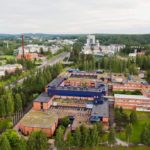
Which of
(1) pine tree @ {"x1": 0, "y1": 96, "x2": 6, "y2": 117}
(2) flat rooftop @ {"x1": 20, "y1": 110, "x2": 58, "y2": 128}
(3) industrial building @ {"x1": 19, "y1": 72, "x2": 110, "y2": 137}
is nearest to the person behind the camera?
(2) flat rooftop @ {"x1": 20, "y1": 110, "x2": 58, "y2": 128}

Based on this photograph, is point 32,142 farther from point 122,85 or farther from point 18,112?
point 122,85

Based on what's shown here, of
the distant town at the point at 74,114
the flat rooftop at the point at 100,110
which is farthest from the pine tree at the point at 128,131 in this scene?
the flat rooftop at the point at 100,110

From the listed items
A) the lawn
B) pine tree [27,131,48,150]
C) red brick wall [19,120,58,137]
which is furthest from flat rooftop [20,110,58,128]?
the lawn

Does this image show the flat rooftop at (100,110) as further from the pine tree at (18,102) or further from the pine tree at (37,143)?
the pine tree at (18,102)

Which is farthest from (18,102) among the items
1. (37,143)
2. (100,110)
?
(37,143)

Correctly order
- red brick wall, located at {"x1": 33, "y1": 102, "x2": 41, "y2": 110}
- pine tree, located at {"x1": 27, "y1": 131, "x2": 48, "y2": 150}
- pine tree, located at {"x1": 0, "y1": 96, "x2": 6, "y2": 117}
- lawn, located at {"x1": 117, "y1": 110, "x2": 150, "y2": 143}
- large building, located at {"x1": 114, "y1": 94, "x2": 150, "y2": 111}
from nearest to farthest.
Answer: pine tree, located at {"x1": 27, "y1": 131, "x2": 48, "y2": 150}, lawn, located at {"x1": 117, "y1": 110, "x2": 150, "y2": 143}, pine tree, located at {"x1": 0, "y1": 96, "x2": 6, "y2": 117}, red brick wall, located at {"x1": 33, "y1": 102, "x2": 41, "y2": 110}, large building, located at {"x1": 114, "y1": 94, "x2": 150, "y2": 111}

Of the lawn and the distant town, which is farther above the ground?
the distant town

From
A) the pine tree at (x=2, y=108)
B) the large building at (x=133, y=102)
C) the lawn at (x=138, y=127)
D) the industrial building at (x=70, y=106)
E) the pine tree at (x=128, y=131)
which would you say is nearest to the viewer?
the pine tree at (x=128, y=131)

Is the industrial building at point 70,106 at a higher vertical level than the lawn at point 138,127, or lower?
higher

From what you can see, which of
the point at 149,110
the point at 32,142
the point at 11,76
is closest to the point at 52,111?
the point at 32,142

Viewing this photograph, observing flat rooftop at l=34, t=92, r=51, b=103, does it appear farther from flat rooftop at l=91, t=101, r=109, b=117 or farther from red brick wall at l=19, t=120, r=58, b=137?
flat rooftop at l=91, t=101, r=109, b=117
